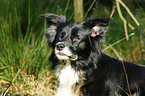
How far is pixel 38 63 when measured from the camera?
13.0ft

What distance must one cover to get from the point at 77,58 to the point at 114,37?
→ 3260mm

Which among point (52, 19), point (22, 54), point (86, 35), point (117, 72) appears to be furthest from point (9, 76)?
point (117, 72)

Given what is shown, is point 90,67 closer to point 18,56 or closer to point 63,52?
point 63,52

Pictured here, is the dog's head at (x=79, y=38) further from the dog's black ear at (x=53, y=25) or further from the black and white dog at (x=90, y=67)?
the dog's black ear at (x=53, y=25)

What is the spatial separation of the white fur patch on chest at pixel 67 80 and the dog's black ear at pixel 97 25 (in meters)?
0.69

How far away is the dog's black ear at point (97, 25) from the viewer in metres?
2.93

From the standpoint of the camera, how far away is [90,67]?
3.21m

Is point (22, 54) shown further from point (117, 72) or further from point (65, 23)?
point (117, 72)

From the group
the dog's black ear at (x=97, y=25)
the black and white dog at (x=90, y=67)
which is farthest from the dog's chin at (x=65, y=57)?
the dog's black ear at (x=97, y=25)

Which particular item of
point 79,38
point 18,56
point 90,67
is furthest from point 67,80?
point 18,56

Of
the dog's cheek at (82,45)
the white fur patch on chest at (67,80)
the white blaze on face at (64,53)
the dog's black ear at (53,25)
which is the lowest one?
the white fur patch on chest at (67,80)

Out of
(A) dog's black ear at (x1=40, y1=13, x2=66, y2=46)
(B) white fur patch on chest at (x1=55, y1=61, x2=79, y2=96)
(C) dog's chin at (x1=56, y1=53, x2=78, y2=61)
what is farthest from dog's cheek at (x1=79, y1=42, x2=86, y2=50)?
(A) dog's black ear at (x1=40, y1=13, x2=66, y2=46)

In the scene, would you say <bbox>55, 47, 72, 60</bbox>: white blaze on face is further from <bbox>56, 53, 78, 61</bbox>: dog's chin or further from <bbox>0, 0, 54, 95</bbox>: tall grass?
<bbox>0, 0, 54, 95</bbox>: tall grass

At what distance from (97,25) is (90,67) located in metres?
0.70
